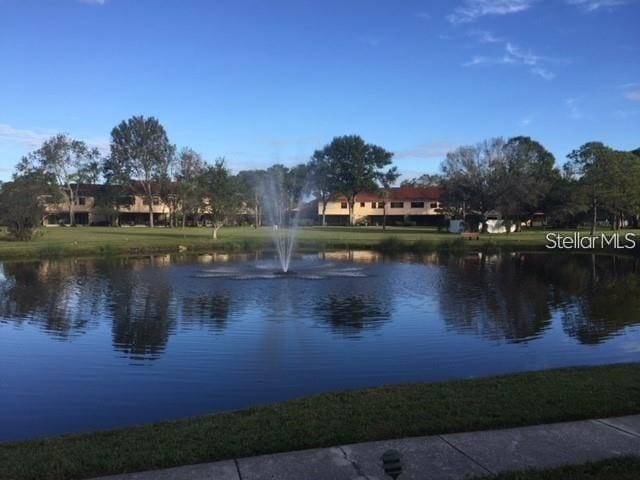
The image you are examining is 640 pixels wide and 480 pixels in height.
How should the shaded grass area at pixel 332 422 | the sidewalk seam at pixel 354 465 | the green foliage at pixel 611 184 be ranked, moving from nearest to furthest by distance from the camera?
1. the sidewalk seam at pixel 354 465
2. the shaded grass area at pixel 332 422
3. the green foliage at pixel 611 184

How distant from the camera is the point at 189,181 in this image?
85125 millimetres

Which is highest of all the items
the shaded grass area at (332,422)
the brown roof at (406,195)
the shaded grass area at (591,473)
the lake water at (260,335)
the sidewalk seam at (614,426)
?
the brown roof at (406,195)

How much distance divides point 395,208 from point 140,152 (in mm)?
46795

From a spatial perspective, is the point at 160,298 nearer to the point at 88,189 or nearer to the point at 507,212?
the point at 507,212

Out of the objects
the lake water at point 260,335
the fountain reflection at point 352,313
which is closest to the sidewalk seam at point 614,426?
the lake water at point 260,335

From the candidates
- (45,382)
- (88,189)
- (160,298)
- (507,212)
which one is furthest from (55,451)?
(88,189)

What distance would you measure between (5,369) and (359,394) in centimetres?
810

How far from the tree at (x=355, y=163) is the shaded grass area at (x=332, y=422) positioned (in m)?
90.4

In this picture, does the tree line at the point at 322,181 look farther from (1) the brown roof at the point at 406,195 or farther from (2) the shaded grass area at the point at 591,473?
(2) the shaded grass area at the point at 591,473

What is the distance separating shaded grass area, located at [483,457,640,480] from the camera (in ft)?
18.5

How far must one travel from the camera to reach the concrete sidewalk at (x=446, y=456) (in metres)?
5.94

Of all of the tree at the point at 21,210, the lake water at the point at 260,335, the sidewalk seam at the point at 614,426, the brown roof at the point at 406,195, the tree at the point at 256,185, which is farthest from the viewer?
the brown roof at the point at 406,195

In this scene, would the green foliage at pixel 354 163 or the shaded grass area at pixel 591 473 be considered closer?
the shaded grass area at pixel 591 473

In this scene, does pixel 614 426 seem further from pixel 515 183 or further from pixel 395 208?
pixel 395 208
